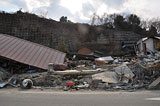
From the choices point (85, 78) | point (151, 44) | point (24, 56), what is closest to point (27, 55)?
point (24, 56)

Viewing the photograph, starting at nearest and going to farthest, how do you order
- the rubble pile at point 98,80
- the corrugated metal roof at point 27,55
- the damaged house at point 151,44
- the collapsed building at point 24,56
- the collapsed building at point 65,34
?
the rubble pile at point 98,80 → the collapsed building at point 24,56 → the corrugated metal roof at point 27,55 → the damaged house at point 151,44 → the collapsed building at point 65,34

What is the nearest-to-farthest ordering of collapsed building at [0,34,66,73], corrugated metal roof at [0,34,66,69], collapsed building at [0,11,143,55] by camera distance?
collapsed building at [0,34,66,73]
corrugated metal roof at [0,34,66,69]
collapsed building at [0,11,143,55]

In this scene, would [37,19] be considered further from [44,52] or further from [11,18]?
[44,52]

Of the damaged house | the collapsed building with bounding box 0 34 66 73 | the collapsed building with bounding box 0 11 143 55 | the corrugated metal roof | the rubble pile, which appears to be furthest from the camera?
the collapsed building with bounding box 0 11 143 55

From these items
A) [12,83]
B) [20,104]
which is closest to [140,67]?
[20,104]

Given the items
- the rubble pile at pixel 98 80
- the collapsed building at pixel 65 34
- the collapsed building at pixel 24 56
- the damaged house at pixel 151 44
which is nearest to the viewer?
the rubble pile at pixel 98 80

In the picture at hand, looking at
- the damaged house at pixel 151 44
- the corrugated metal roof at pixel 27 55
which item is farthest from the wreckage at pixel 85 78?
the damaged house at pixel 151 44

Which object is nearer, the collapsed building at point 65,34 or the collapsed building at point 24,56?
the collapsed building at point 24,56

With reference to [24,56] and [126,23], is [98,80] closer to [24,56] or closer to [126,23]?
→ [24,56]

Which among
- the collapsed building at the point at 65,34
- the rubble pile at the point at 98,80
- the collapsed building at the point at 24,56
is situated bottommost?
the rubble pile at the point at 98,80

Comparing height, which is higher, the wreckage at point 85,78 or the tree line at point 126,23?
the tree line at point 126,23

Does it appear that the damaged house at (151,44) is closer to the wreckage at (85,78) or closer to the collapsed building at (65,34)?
the collapsed building at (65,34)

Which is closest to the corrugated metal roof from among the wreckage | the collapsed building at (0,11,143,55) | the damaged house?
the wreckage

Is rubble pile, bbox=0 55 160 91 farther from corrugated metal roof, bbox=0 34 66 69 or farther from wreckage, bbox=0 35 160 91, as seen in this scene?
corrugated metal roof, bbox=0 34 66 69
